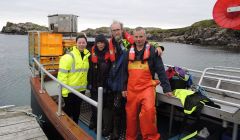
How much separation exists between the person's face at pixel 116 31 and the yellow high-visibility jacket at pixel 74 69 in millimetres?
631

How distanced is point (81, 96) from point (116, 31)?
102cm

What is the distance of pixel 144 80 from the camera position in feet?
11.0

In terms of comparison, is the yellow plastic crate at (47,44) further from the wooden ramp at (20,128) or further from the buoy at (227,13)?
the buoy at (227,13)

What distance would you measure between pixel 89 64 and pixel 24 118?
1.82 metres

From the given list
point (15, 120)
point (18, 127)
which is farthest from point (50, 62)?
point (18, 127)

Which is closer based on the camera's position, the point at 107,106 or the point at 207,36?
the point at 107,106

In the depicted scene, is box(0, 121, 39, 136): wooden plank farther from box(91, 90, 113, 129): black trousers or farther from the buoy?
the buoy

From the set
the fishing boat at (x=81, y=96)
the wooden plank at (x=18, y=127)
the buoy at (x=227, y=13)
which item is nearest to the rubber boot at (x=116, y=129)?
the fishing boat at (x=81, y=96)

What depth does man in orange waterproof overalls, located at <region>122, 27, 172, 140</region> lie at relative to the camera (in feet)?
10.9

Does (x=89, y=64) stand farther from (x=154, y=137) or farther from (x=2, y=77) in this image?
(x=2, y=77)

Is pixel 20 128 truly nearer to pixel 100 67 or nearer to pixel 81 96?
pixel 100 67

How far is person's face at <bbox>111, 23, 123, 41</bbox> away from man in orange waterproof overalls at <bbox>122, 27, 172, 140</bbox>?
0.96 feet

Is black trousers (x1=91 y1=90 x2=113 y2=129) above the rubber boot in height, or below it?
above

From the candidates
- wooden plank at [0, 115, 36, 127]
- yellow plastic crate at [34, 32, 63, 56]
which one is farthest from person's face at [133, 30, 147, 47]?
yellow plastic crate at [34, 32, 63, 56]
